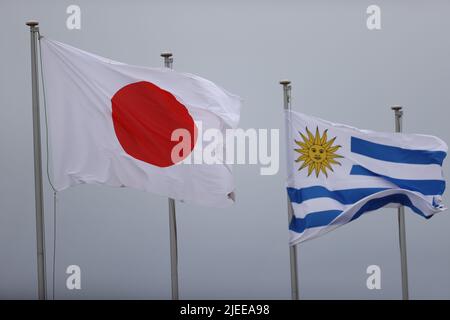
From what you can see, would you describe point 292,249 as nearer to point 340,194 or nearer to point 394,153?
point 340,194

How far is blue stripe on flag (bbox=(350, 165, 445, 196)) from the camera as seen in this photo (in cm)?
1664

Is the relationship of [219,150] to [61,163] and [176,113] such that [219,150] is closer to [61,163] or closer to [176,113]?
[176,113]

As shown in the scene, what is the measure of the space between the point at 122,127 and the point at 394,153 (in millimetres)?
4507

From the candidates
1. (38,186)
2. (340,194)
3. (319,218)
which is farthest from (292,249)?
(38,186)

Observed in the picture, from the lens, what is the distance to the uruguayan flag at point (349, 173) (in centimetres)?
1655

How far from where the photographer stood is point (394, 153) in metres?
16.8

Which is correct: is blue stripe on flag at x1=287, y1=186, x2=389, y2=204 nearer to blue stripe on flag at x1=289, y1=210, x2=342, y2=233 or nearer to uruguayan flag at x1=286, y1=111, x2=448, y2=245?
uruguayan flag at x1=286, y1=111, x2=448, y2=245

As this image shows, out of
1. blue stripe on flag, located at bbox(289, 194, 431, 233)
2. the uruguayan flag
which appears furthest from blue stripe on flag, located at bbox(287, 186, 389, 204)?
blue stripe on flag, located at bbox(289, 194, 431, 233)

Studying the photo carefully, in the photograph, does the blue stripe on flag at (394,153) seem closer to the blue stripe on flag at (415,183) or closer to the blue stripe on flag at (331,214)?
the blue stripe on flag at (415,183)

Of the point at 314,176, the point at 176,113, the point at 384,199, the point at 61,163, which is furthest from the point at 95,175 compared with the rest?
the point at 384,199

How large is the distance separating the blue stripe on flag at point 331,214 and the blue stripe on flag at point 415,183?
0.21m

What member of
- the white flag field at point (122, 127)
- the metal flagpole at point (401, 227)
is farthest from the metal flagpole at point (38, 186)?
the metal flagpole at point (401, 227)

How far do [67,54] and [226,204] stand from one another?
301 cm
